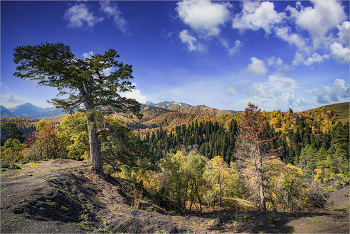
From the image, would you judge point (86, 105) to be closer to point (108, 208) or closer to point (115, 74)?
point (115, 74)

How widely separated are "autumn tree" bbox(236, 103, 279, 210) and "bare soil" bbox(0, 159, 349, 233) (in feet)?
22.8

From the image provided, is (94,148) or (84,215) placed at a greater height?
(94,148)

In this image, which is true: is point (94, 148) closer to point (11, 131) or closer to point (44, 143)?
point (44, 143)

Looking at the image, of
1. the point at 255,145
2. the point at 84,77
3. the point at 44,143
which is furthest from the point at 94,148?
the point at 255,145

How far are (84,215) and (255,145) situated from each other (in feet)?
59.6

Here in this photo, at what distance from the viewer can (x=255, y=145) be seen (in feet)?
62.5

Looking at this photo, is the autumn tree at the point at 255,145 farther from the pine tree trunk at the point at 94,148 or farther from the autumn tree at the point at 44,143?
the autumn tree at the point at 44,143

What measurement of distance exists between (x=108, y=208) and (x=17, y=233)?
5081mm

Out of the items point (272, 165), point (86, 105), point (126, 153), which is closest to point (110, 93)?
point (86, 105)

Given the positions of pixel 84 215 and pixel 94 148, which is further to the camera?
pixel 94 148

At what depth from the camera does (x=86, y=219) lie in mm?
7664

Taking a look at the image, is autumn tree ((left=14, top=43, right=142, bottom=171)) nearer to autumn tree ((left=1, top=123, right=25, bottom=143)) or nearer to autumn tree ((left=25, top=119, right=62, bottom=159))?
autumn tree ((left=25, top=119, right=62, bottom=159))

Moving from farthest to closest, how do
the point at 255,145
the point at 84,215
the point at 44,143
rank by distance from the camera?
the point at 44,143, the point at 255,145, the point at 84,215

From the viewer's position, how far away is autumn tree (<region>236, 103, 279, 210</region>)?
1834 cm
